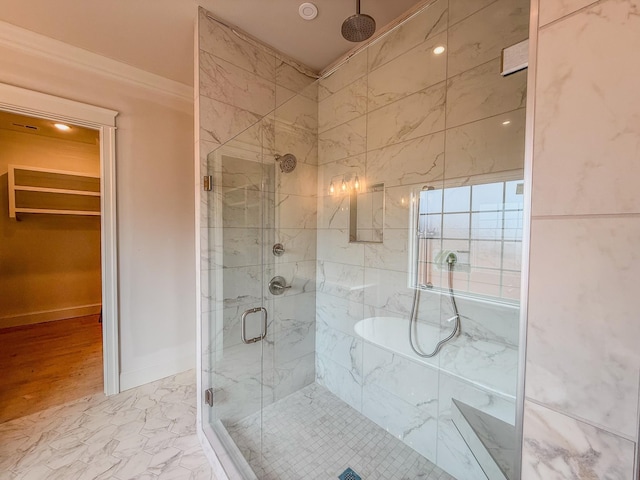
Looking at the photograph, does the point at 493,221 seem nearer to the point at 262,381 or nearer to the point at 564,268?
the point at 564,268

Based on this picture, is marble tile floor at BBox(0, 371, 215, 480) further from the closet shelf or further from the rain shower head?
the closet shelf

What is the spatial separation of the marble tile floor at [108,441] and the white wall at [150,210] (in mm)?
304

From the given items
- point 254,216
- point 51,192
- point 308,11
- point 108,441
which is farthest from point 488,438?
point 51,192

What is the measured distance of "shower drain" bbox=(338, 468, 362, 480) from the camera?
1.40 metres

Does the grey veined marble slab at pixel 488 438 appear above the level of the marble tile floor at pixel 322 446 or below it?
above

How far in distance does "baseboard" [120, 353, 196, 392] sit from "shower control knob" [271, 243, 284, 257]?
4.62ft

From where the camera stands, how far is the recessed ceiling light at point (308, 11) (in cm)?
153

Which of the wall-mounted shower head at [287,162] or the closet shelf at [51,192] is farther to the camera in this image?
the closet shelf at [51,192]

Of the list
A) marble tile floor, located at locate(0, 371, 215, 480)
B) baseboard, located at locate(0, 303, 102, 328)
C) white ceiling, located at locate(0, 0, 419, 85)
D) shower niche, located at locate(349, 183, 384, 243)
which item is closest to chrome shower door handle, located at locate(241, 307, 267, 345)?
marble tile floor, located at locate(0, 371, 215, 480)

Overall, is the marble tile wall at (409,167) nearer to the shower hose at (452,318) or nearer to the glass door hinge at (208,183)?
the shower hose at (452,318)

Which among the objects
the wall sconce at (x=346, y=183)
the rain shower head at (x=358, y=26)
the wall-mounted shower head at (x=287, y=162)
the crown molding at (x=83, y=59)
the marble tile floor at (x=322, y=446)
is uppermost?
the crown molding at (x=83, y=59)

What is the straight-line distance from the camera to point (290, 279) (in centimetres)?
207

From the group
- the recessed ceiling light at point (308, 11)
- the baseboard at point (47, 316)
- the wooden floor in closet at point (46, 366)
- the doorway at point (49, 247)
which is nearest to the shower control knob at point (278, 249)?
the recessed ceiling light at point (308, 11)

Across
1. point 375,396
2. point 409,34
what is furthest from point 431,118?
point 375,396
